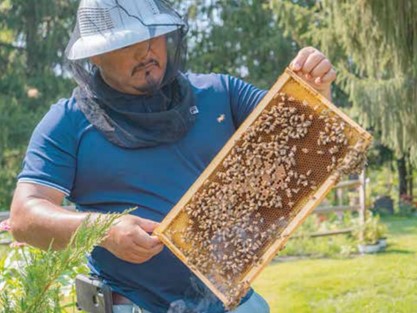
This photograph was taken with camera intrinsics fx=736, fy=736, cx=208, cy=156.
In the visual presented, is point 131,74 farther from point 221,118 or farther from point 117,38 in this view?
point 221,118

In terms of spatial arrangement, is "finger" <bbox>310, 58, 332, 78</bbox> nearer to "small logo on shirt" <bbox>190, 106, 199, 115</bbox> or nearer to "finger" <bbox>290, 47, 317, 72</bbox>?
"finger" <bbox>290, 47, 317, 72</bbox>

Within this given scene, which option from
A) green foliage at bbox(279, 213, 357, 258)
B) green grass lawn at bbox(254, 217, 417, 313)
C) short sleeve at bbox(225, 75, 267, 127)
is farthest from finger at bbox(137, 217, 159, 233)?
green foliage at bbox(279, 213, 357, 258)

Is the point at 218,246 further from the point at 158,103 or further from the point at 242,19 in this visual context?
the point at 242,19

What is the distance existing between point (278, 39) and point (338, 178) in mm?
17345

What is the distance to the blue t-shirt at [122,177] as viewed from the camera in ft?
5.57

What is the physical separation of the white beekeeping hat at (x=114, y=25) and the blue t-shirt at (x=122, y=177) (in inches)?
6.2

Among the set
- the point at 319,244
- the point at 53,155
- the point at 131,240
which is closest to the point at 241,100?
the point at 53,155

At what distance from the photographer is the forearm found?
1.51m

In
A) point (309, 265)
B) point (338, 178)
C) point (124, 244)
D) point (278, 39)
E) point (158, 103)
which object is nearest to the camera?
point (124, 244)

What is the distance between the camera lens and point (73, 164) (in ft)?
5.59

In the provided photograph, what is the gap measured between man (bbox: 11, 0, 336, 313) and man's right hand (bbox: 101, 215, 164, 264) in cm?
24

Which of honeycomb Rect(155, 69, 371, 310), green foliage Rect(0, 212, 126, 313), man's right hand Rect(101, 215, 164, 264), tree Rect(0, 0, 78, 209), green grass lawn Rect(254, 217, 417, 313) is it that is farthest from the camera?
tree Rect(0, 0, 78, 209)

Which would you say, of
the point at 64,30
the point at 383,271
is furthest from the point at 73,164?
the point at 64,30

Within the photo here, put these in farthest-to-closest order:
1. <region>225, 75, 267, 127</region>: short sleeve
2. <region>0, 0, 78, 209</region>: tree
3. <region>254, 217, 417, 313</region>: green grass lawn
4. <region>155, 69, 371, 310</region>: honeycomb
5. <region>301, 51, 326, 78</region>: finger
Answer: <region>0, 0, 78, 209</region>: tree → <region>254, 217, 417, 313</region>: green grass lawn → <region>225, 75, 267, 127</region>: short sleeve → <region>301, 51, 326, 78</region>: finger → <region>155, 69, 371, 310</region>: honeycomb
